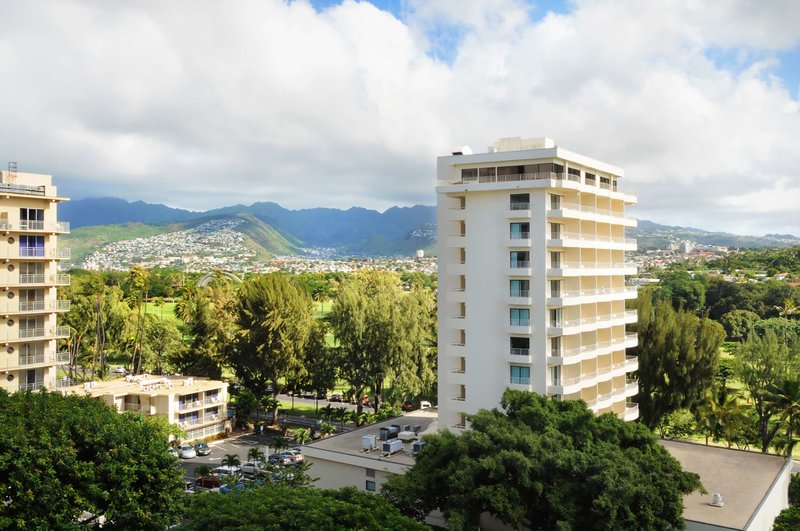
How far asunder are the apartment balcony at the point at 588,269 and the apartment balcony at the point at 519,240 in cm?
197

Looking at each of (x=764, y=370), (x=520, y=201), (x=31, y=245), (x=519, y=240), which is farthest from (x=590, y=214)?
(x=31, y=245)

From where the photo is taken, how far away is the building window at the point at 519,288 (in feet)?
120

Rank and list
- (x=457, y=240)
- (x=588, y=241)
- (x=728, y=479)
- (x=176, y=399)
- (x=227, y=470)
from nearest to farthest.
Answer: (x=728, y=479) < (x=457, y=240) < (x=588, y=241) < (x=227, y=470) < (x=176, y=399)

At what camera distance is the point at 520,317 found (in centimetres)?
3662

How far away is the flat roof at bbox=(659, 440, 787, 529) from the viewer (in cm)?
2800

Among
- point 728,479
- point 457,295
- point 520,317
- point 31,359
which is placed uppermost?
point 457,295

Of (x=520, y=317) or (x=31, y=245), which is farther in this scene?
(x=31, y=245)

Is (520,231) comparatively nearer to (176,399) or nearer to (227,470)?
(227,470)

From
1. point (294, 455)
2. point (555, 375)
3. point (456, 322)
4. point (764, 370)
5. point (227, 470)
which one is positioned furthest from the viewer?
point (294, 455)

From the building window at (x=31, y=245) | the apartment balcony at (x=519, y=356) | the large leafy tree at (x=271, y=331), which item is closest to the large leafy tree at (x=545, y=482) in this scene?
the apartment balcony at (x=519, y=356)

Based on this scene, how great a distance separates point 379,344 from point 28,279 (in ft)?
93.8

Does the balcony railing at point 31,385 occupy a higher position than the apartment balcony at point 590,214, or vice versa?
the apartment balcony at point 590,214

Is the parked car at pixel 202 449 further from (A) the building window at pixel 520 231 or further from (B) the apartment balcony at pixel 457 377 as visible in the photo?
(A) the building window at pixel 520 231

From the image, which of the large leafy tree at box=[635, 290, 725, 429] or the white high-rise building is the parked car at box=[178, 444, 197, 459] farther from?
the large leafy tree at box=[635, 290, 725, 429]
